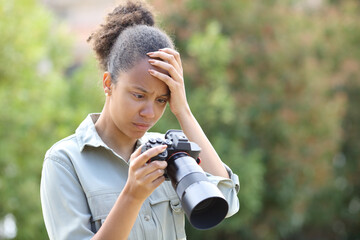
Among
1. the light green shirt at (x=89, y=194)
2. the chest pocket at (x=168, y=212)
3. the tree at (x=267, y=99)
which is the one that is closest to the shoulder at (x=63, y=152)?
the light green shirt at (x=89, y=194)

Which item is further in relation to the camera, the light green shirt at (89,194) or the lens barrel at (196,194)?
the light green shirt at (89,194)

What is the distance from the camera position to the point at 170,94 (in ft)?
6.56

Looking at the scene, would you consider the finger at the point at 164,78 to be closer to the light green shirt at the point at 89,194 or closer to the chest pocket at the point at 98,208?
the light green shirt at the point at 89,194

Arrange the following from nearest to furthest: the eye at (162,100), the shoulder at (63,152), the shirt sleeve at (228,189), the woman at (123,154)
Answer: the woman at (123,154) < the shoulder at (63,152) < the eye at (162,100) < the shirt sleeve at (228,189)

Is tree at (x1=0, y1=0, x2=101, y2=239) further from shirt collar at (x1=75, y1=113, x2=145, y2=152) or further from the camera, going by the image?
the camera

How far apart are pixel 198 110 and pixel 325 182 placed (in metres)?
2.86

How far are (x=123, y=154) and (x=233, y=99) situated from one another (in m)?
4.87

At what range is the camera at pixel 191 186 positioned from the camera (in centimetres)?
155

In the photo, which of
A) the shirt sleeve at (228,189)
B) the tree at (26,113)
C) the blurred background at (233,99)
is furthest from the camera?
the blurred background at (233,99)

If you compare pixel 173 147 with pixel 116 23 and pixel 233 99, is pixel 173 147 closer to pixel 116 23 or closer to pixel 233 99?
pixel 116 23

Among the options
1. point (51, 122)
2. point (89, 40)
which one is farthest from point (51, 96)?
point (89, 40)

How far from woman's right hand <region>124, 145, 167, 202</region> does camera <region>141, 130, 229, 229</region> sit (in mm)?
33

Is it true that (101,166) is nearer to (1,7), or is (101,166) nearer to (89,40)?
(89,40)

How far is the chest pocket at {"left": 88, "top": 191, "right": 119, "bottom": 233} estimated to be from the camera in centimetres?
180
